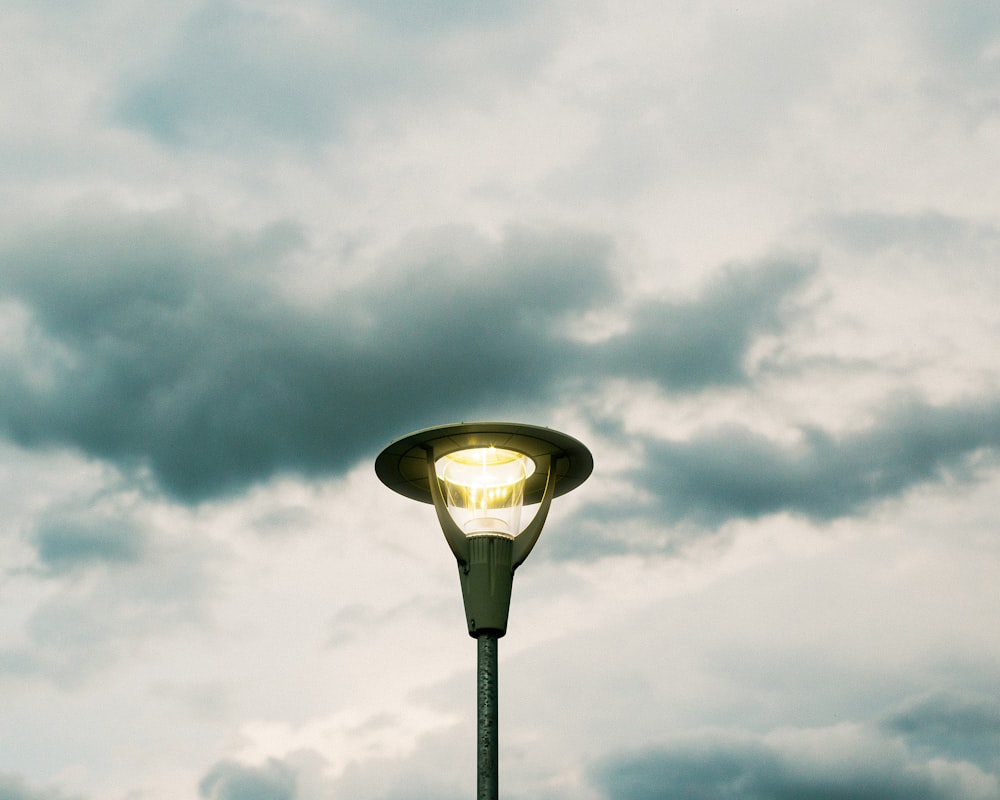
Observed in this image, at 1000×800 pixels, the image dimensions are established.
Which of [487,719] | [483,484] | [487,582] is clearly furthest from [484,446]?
[487,719]

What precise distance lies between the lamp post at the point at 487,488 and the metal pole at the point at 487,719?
0.5 inches

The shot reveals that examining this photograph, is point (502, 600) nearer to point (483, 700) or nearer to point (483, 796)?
point (483, 700)

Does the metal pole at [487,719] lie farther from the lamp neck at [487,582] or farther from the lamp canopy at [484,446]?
the lamp canopy at [484,446]

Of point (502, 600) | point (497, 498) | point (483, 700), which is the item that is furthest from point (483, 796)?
point (497, 498)

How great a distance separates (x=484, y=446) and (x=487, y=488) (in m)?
0.47

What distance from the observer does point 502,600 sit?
1277cm

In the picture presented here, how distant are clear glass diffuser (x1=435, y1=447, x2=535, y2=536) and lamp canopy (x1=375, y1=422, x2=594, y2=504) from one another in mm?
127

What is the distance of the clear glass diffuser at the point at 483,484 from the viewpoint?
13.3 meters

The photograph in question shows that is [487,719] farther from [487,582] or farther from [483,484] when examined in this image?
[483,484]

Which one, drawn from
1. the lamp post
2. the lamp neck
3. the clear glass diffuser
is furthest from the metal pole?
the clear glass diffuser

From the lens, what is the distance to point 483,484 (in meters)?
13.4

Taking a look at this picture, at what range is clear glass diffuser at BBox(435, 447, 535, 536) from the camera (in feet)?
43.5

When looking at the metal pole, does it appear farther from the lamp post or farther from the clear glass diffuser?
the clear glass diffuser

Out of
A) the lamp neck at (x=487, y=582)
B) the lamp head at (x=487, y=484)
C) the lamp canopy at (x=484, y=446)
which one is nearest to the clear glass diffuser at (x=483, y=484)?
A: the lamp head at (x=487, y=484)
